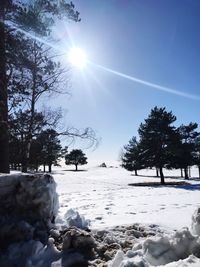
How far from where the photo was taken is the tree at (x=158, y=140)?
28562mm

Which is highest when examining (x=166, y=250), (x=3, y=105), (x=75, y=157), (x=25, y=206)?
(x=75, y=157)

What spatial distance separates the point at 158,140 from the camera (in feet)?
94.3

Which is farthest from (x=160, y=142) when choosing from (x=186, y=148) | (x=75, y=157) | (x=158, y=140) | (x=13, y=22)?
(x=75, y=157)

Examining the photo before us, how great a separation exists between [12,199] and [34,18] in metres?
7.39

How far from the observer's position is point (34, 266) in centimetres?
341

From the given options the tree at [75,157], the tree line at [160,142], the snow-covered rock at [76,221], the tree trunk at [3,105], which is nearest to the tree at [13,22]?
the tree trunk at [3,105]

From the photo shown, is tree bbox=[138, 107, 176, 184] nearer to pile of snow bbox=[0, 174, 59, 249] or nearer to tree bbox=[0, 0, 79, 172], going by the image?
tree bbox=[0, 0, 79, 172]

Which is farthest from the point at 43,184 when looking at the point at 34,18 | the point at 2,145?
the point at 34,18

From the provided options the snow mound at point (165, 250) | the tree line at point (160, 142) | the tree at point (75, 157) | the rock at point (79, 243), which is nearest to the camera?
the snow mound at point (165, 250)

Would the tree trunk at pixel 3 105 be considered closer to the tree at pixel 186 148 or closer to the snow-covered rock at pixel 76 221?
the snow-covered rock at pixel 76 221

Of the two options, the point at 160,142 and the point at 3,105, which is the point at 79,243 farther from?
the point at 160,142

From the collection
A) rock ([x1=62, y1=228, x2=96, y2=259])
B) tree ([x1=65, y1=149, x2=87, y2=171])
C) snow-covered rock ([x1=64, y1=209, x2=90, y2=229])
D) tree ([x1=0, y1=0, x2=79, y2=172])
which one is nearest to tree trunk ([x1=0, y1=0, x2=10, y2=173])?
tree ([x1=0, y1=0, x2=79, y2=172])

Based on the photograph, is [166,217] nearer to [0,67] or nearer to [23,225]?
[23,225]

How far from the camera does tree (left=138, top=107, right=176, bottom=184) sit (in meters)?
28.6
